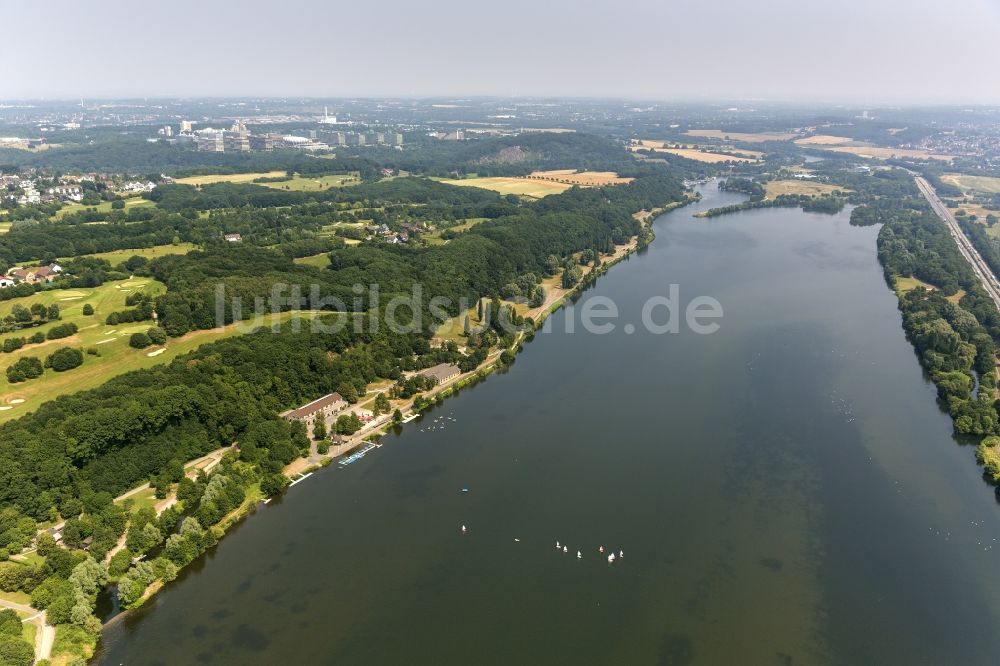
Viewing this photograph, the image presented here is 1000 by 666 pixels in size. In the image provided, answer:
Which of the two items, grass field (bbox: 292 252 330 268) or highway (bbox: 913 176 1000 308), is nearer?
grass field (bbox: 292 252 330 268)

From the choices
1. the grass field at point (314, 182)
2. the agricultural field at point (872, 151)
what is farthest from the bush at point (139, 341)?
the agricultural field at point (872, 151)

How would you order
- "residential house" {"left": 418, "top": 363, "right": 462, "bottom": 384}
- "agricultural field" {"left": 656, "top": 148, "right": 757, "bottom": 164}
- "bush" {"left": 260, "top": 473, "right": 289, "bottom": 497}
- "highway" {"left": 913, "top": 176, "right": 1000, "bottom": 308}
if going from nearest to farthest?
"bush" {"left": 260, "top": 473, "right": 289, "bottom": 497} → "residential house" {"left": 418, "top": 363, "right": 462, "bottom": 384} → "highway" {"left": 913, "top": 176, "right": 1000, "bottom": 308} → "agricultural field" {"left": 656, "top": 148, "right": 757, "bottom": 164}

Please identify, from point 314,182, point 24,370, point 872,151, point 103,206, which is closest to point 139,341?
point 24,370

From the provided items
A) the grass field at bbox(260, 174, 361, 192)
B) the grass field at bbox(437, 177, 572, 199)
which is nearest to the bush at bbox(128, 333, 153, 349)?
the grass field at bbox(260, 174, 361, 192)

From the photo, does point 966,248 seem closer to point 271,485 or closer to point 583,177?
point 583,177

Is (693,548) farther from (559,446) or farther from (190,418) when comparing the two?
(190,418)

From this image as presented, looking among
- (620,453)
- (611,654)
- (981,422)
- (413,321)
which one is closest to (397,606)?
(611,654)

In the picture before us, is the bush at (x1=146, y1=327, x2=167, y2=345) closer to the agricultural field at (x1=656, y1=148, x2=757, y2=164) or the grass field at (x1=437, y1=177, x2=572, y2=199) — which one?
the grass field at (x1=437, y1=177, x2=572, y2=199)
